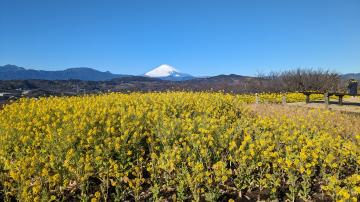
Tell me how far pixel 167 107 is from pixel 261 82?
3012 cm

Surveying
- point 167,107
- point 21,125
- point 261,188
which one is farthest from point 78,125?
point 167,107

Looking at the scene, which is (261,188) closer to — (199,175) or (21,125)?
(199,175)

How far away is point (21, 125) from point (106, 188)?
10.2 ft

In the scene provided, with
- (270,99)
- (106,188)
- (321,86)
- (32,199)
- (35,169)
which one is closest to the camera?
(32,199)

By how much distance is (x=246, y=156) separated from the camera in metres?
5.07

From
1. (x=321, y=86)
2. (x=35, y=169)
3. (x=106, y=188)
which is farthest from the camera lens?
(x=321, y=86)

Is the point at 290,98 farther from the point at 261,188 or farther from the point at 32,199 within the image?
the point at 32,199

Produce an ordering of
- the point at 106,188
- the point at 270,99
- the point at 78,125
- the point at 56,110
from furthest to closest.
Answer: the point at 270,99 < the point at 56,110 < the point at 78,125 < the point at 106,188

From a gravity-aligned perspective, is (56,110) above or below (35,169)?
above

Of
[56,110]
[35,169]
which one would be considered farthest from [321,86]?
[35,169]

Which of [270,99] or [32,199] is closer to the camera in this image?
[32,199]

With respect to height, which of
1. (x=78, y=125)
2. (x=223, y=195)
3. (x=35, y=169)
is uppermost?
(x=78, y=125)

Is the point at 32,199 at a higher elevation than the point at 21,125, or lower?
lower

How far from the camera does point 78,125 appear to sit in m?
6.68
